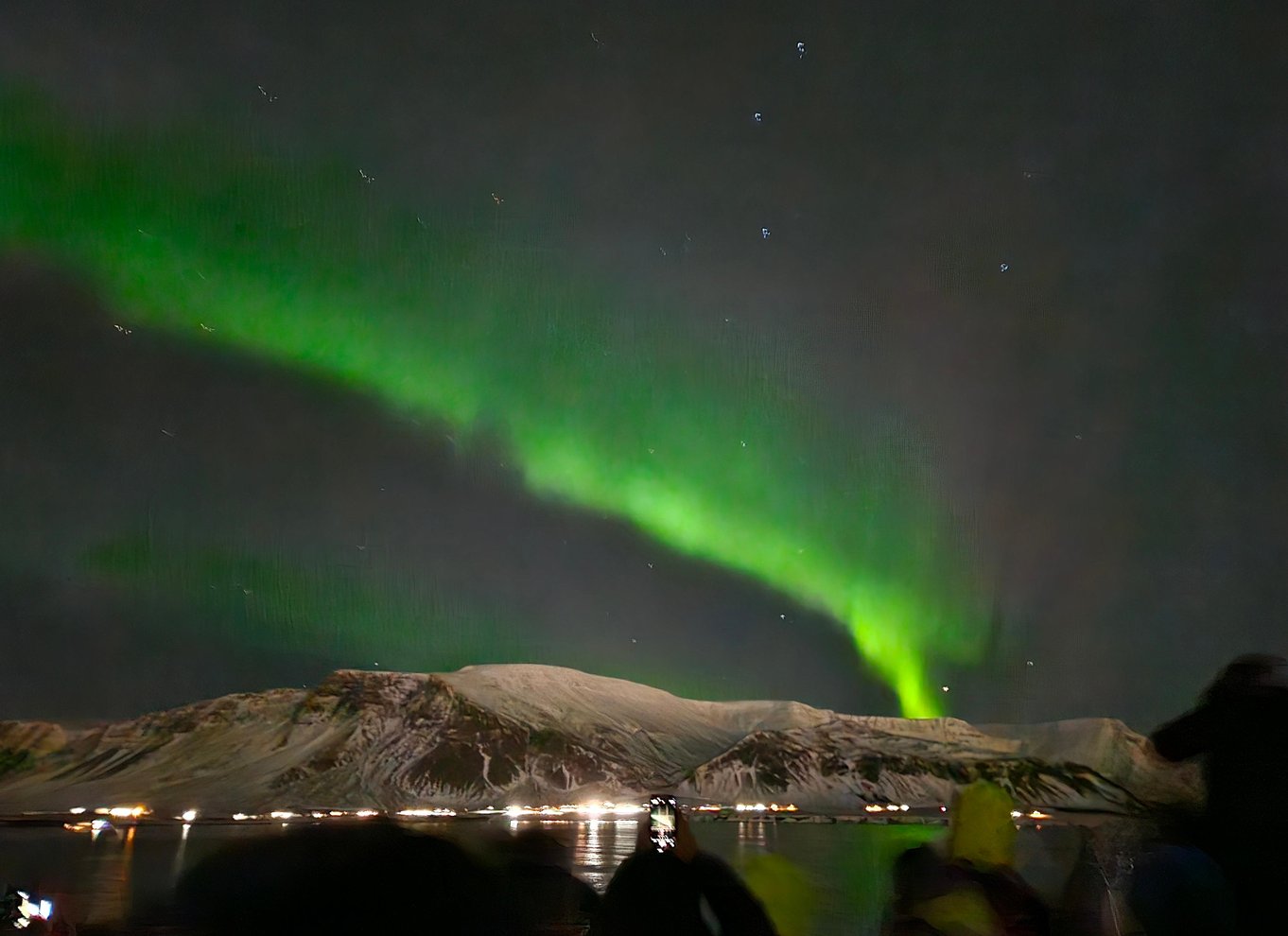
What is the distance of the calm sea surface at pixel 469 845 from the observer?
19.3 ft

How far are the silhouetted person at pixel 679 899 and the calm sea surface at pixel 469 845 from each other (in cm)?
32

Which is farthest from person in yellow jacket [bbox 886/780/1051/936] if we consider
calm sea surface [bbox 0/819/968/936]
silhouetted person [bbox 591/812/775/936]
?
silhouetted person [bbox 591/812/775/936]

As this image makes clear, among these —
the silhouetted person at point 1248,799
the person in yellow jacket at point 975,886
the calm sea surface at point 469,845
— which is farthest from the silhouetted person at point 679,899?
the silhouetted person at point 1248,799

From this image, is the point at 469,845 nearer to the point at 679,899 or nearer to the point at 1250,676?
the point at 679,899

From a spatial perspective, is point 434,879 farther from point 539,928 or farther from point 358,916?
point 539,928

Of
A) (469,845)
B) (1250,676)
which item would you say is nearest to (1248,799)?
(1250,676)

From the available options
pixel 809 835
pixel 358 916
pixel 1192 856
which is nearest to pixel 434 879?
pixel 358 916

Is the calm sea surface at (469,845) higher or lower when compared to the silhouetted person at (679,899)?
higher

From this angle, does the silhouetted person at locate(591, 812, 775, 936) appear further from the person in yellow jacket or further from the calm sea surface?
the person in yellow jacket

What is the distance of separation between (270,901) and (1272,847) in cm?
274

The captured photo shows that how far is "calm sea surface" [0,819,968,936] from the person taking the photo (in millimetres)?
5869

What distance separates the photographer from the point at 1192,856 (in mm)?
3168

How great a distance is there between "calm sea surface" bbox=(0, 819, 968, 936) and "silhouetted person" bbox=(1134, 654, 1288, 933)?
1174 mm

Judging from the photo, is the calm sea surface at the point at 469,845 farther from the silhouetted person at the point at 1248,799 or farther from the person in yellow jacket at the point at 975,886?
the silhouetted person at the point at 1248,799
